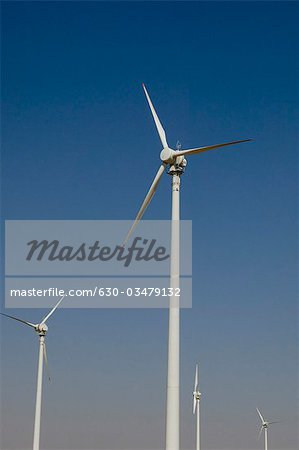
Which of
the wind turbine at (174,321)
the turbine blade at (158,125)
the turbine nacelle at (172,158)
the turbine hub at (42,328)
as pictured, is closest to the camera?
the wind turbine at (174,321)

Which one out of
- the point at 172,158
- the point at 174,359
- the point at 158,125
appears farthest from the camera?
the point at 158,125

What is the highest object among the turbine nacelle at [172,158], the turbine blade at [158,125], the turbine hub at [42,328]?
the turbine blade at [158,125]

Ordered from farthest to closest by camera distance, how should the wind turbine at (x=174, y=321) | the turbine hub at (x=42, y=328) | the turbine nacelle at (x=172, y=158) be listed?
the turbine hub at (x=42, y=328)
the turbine nacelle at (x=172, y=158)
the wind turbine at (x=174, y=321)

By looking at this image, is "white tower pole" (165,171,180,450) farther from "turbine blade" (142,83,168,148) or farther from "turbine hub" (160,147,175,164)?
"turbine blade" (142,83,168,148)

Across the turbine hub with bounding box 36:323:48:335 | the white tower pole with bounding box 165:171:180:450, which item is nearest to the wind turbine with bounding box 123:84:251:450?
the white tower pole with bounding box 165:171:180:450

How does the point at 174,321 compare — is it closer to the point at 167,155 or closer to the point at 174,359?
the point at 174,359

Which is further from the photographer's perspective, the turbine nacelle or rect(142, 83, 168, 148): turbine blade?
rect(142, 83, 168, 148): turbine blade

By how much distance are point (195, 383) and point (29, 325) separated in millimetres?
28512

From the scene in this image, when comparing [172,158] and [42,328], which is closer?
[172,158]

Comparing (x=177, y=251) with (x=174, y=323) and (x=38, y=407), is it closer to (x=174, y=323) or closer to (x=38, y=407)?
(x=174, y=323)

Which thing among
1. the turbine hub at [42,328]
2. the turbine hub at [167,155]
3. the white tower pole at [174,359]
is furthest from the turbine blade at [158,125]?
the turbine hub at [42,328]

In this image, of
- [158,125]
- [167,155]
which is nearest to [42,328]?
[158,125]

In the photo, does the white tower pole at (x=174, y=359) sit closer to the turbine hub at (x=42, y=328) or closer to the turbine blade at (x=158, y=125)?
the turbine blade at (x=158, y=125)

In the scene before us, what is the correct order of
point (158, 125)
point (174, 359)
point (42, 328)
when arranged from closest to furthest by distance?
point (174, 359)
point (158, 125)
point (42, 328)
